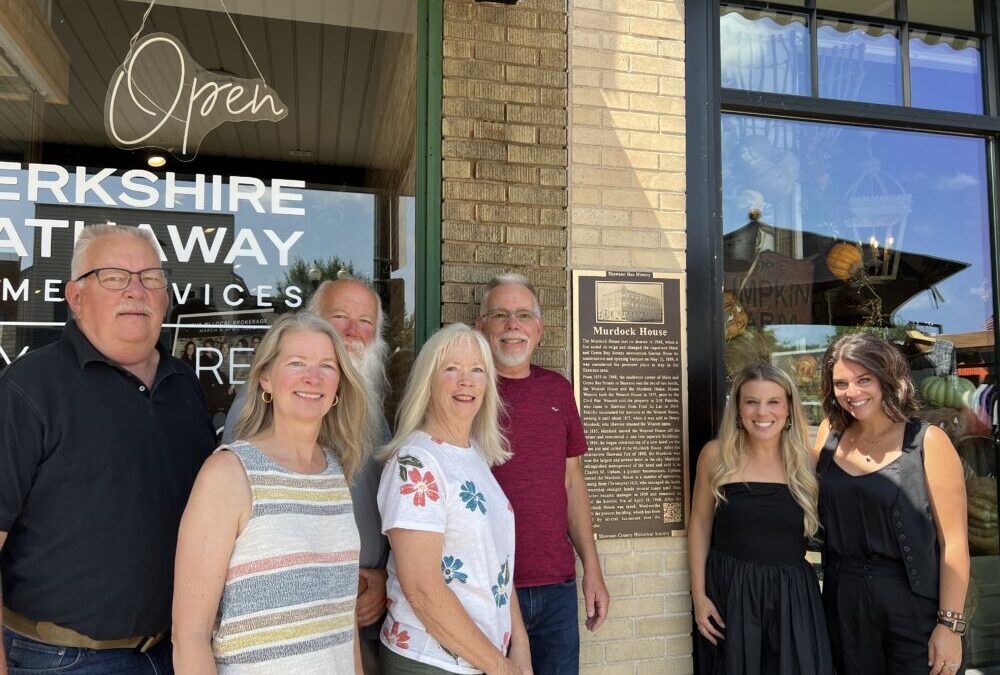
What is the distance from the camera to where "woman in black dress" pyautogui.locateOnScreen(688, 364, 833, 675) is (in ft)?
9.75

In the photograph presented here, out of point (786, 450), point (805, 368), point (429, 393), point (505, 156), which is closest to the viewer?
point (429, 393)

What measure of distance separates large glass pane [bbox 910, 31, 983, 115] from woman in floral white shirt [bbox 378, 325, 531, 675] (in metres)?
3.69

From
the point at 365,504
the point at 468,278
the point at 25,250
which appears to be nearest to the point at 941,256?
the point at 468,278

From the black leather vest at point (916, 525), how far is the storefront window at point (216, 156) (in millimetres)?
2245

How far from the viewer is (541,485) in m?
2.94

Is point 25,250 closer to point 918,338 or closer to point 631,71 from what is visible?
point 631,71

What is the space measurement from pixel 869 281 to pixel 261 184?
3.71 metres

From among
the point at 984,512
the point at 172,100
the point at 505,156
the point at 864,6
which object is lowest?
the point at 984,512

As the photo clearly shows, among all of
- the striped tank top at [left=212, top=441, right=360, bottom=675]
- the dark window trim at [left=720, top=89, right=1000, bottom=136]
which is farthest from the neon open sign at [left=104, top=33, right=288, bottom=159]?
the dark window trim at [left=720, top=89, right=1000, bottom=136]

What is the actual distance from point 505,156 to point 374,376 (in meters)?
1.27

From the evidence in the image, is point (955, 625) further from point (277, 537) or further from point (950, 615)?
point (277, 537)

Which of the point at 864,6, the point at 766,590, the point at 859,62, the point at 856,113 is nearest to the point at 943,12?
the point at 864,6

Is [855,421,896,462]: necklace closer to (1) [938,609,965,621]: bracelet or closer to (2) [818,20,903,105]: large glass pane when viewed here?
(1) [938,609,965,621]: bracelet

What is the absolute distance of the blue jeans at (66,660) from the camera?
1.95 meters
